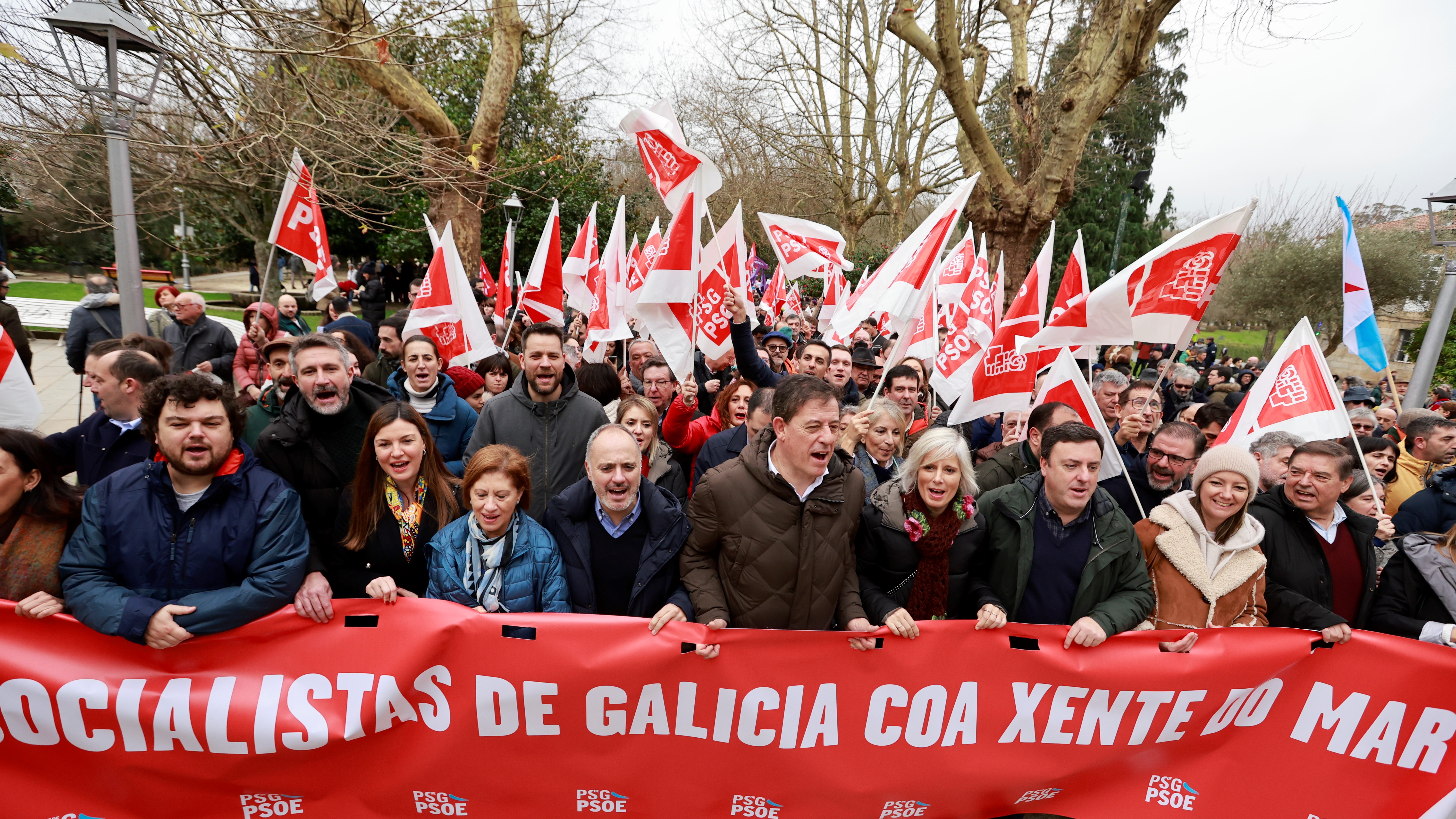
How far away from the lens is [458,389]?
5.90 meters

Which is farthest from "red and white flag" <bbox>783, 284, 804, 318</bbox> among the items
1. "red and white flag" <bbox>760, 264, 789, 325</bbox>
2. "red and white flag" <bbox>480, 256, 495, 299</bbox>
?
"red and white flag" <bbox>480, 256, 495, 299</bbox>

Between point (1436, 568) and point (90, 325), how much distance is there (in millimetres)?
10157

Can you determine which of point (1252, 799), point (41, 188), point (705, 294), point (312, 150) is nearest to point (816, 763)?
point (1252, 799)

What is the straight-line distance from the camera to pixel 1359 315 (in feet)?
18.1

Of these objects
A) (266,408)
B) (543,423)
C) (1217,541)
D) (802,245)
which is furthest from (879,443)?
(802,245)

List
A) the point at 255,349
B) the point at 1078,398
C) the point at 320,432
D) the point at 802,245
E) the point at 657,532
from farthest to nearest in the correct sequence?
the point at 802,245
the point at 255,349
the point at 1078,398
the point at 320,432
the point at 657,532

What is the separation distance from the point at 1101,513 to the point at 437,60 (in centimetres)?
669

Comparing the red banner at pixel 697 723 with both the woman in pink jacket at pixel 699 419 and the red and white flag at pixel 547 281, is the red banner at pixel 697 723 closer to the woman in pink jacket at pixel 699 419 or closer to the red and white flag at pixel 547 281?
the woman in pink jacket at pixel 699 419

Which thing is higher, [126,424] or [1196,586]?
[126,424]

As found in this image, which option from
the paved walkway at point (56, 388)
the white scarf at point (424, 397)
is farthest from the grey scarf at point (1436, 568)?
the paved walkway at point (56, 388)

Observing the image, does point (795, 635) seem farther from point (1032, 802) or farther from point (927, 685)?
point (1032, 802)

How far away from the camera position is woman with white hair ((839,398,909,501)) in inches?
159

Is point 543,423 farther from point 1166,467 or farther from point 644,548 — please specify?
point 1166,467

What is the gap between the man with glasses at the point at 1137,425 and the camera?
4840 mm
